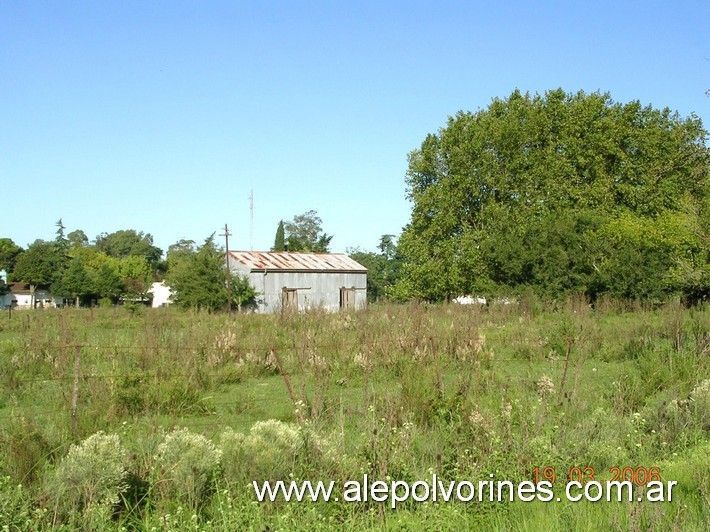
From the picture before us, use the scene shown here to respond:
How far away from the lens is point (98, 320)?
24656mm

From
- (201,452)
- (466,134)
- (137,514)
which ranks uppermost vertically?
(466,134)

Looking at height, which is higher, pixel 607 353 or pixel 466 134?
pixel 466 134

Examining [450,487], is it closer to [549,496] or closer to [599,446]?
[549,496]

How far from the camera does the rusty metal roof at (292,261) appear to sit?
145 feet

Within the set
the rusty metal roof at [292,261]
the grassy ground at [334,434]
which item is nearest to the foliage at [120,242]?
the rusty metal roof at [292,261]

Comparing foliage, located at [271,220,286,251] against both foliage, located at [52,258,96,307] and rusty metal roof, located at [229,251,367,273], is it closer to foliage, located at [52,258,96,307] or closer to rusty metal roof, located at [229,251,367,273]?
foliage, located at [52,258,96,307]

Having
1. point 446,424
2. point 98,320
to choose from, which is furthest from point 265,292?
point 446,424

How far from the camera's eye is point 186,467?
5445 mm

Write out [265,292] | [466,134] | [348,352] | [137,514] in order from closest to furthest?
[137,514] < [348,352] < [466,134] < [265,292]

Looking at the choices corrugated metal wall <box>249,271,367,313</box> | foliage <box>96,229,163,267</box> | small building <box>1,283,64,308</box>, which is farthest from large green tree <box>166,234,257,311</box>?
foliage <box>96,229,163,267</box>

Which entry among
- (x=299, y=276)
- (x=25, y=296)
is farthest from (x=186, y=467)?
(x=25, y=296)

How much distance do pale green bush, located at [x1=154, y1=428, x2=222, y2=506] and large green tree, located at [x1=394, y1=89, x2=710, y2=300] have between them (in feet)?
85.2

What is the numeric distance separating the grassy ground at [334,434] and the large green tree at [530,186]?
19894mm

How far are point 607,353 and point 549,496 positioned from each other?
872cm
